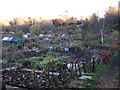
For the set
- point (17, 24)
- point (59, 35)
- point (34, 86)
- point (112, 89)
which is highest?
point (17, 24)

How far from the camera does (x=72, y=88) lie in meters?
2.30

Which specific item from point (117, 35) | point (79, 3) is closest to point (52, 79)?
point (117, 35)

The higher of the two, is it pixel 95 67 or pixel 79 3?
pixel 79 3

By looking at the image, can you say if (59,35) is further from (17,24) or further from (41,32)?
(17,24)

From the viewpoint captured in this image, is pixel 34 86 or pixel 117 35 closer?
pixel 117 35

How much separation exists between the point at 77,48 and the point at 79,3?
2.03 meters

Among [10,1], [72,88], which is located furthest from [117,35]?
[10,1]

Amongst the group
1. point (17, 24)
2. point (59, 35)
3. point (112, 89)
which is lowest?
point (112, 89)

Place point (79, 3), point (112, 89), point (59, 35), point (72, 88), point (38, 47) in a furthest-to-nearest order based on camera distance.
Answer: point (59, 35) → point (38, 47) → point (79, 3) → point (72, 88) → point (112, 89)

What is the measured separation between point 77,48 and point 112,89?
A: 4845mm

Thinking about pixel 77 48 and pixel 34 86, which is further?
pixel 77 48

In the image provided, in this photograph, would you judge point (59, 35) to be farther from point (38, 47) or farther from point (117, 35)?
point (117, 35)

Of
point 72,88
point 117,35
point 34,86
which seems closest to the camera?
point 117,35

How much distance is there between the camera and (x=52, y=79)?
3.02 metres
